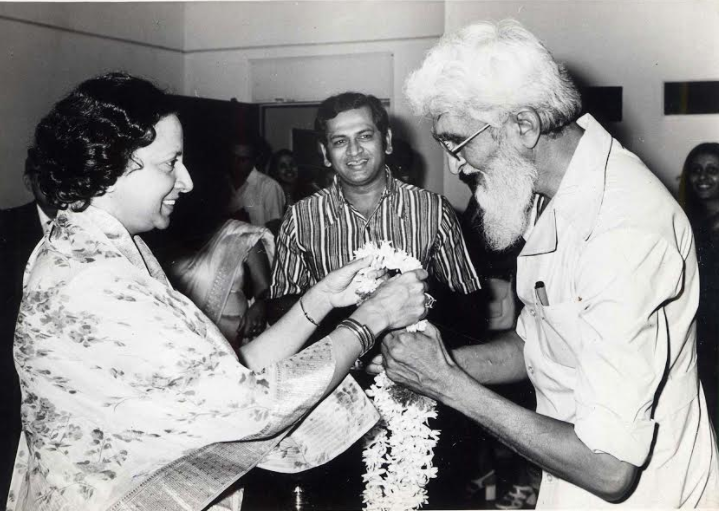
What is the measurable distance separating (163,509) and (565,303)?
1.32 m

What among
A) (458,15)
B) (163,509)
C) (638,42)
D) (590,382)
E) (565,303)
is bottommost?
(163,509)

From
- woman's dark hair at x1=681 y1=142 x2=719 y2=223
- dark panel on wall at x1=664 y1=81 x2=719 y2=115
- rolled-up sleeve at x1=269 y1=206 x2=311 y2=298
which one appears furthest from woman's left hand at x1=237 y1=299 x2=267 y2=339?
dark panel on wall at x1=664 y1=81 x2=719 y2=115

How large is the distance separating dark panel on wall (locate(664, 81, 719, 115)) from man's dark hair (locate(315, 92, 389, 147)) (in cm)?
307

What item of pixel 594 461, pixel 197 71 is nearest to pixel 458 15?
pixel 197 71

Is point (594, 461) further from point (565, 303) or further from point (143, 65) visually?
point (143, 65)

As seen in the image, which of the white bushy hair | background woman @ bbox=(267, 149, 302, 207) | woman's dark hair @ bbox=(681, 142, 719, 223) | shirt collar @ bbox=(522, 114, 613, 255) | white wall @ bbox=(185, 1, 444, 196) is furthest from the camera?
background woman @ bbox=(267, 149, 302, 207)

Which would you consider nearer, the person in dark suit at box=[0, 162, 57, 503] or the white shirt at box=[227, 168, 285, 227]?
the person in dark suit at box=[0, 162, 57, 503]

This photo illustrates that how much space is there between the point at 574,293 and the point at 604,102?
4.67 m

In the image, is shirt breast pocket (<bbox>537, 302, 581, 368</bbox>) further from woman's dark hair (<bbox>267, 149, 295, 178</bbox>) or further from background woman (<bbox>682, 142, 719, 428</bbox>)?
woman's dark hair (<bbox>267, 149, 295, 178</bbox>)

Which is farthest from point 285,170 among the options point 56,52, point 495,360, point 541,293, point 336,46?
point 541,293

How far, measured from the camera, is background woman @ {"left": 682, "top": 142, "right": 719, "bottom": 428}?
3664 millimetres

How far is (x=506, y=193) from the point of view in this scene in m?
2.18

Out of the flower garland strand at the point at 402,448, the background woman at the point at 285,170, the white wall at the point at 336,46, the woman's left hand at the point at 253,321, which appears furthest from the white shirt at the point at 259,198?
the flower garland strand at the point at 402,448

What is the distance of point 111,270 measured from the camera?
1739 millimetres
